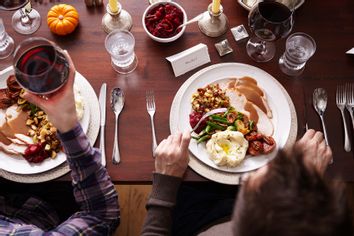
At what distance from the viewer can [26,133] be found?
1.34m

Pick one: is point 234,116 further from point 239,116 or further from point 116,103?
point 116,103

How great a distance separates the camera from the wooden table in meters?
1.36

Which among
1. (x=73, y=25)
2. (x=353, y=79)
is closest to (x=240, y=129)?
(x=353, y=79)

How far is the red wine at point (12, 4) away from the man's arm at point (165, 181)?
642 mm

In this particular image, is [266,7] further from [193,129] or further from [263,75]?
[193,129]

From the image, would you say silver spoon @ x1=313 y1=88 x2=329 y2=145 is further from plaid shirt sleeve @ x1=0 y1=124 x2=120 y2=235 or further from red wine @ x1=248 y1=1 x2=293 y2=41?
plaid shirt sleeve @ x1=0 y1=124 x2=120 y2=235

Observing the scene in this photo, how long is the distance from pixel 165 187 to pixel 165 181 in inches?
0.8

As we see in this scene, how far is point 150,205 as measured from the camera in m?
1.30

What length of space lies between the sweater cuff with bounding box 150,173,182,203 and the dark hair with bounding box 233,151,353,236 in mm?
445

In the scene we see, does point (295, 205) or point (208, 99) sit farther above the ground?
point (295, 205)

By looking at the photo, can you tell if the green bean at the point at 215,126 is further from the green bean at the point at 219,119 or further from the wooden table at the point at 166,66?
the wooden table at the point at 166,66

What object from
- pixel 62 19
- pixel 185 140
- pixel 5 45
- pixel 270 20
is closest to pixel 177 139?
pixel 185 140

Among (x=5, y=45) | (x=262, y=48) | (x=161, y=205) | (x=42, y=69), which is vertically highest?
(x=42, y=69)

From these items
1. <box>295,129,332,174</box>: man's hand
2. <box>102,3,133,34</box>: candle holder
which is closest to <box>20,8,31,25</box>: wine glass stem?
<box>102,3,133,34</box>: candle holder
